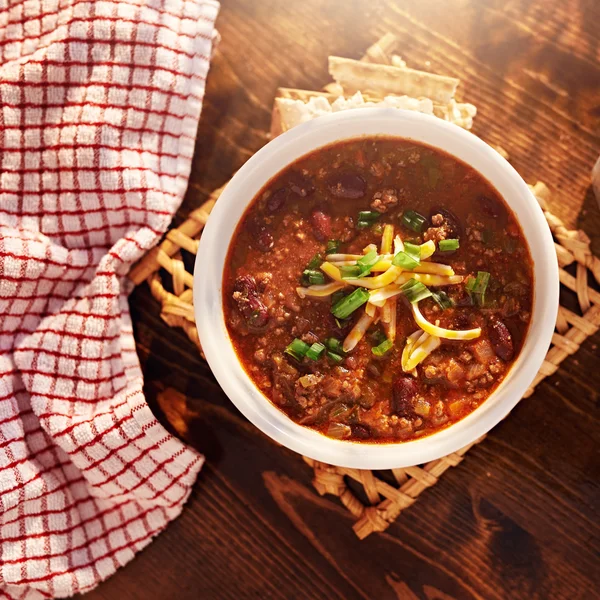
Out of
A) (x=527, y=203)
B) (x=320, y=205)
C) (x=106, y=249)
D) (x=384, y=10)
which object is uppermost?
(x=384, y=10)

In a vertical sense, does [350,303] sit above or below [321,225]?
below

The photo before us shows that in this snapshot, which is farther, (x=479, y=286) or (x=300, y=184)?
(x=300, y=184)

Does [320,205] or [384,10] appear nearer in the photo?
[320,205]

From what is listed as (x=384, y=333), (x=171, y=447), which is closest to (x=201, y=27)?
(x=384, y=333)

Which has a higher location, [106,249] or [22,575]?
[106,249]

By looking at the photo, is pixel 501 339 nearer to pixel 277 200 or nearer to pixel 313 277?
pixel 313 277

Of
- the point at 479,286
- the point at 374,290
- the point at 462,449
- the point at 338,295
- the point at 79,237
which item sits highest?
the point at 479,286

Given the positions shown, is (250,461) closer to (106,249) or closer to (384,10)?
(106,249)

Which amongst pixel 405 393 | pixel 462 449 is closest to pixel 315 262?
pixel 405 393
